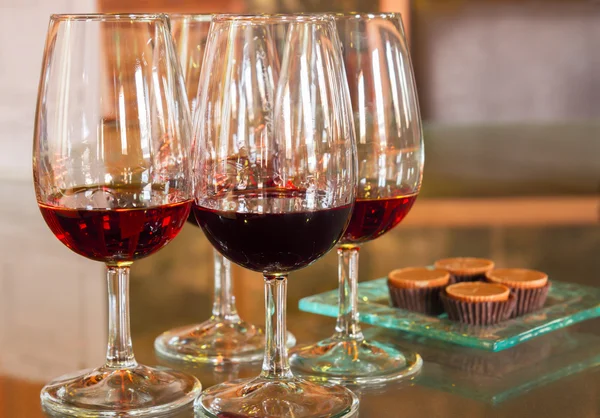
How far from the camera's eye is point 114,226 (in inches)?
28.3

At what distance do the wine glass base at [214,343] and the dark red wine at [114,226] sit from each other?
0.16 metres

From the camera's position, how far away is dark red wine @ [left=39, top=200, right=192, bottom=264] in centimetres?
72

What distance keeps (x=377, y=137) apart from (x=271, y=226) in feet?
0.61

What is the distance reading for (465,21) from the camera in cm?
307

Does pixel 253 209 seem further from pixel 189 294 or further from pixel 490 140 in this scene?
pixel 490 140

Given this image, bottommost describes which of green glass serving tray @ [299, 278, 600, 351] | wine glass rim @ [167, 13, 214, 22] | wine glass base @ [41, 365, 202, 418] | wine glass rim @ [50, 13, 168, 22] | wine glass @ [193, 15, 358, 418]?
wine glass base @ [41, 365, 202, 418]

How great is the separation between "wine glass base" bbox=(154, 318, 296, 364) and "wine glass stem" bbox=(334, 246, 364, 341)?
56 mm

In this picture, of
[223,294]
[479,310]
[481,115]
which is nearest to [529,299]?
[479,310]

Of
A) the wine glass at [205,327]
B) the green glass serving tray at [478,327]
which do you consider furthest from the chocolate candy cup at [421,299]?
the wine glass at [205,327]

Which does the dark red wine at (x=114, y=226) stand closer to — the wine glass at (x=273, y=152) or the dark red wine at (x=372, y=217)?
the wine glass at (x=273, y=152)

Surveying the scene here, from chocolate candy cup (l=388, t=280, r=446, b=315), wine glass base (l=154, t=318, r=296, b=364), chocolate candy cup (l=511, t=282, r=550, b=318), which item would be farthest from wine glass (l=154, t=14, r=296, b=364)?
chocolate candy cup (l=511, t=282, r=550, b=318)

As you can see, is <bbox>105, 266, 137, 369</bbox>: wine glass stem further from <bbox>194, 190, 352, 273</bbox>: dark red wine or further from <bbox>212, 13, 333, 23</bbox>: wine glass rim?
<bbox>212, 13, 333, 23</bbox>: wine glass rim

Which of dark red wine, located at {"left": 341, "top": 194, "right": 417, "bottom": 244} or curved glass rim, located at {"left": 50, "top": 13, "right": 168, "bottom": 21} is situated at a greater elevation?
curved glass rim, located at {"left": 50, "top": 13, "right": 168, "bottom": 21}

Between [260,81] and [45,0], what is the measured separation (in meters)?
3.04
